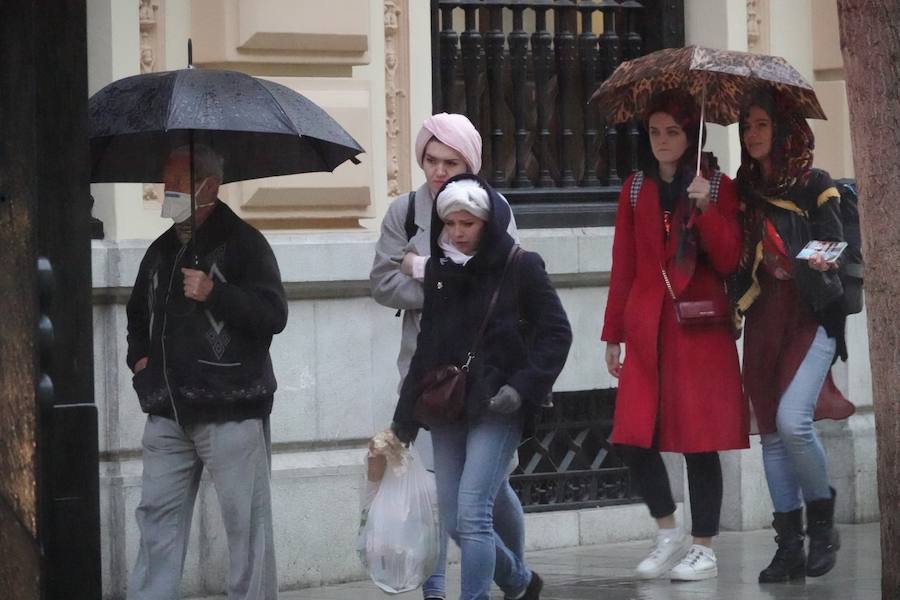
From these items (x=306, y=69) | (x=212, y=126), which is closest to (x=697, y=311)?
(x=306, y=69)

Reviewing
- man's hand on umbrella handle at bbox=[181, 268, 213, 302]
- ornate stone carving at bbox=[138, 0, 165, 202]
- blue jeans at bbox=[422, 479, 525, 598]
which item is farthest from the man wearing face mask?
ornate stone carving at bbox=[138, 0, 165, 202]

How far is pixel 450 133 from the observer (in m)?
7.09

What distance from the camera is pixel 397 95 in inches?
347

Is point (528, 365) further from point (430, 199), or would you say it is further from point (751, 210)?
point (751, 210)

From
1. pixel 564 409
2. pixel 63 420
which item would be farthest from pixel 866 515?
pixel 63 420

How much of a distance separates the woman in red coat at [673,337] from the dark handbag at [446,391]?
1284 millimetres

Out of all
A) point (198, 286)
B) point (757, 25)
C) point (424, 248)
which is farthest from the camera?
point (757, 25)

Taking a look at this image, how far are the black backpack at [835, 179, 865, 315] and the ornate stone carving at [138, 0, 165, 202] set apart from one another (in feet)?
8.96

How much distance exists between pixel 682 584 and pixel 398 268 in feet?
5.76

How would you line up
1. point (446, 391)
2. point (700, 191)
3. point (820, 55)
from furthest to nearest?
point (820, 55) → point (700, 191) → point (446, 391)

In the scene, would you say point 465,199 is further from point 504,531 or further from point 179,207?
point 504,531

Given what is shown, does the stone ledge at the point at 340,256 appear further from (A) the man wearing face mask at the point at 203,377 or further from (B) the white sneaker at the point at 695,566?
(B) the white sneaker at the point at 695,566

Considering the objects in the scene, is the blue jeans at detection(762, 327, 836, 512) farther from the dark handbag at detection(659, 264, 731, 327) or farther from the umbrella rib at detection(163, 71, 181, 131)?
the umbrella rib at detection(163, 71, 181, 131)

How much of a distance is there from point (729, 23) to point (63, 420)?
20.6ft
